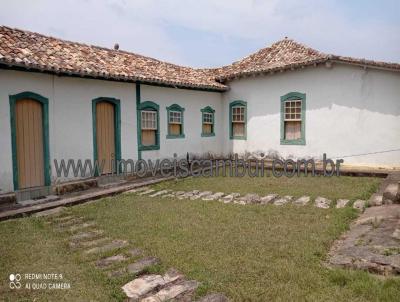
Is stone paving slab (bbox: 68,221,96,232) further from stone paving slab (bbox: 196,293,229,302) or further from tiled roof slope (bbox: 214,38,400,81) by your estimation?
tiled roof slope (bbox: 214,38,400,81)

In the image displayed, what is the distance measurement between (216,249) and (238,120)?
37.8 feet

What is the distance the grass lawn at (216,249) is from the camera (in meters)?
3.88

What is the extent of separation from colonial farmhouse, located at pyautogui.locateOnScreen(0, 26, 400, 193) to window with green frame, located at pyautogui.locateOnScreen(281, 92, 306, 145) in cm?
4

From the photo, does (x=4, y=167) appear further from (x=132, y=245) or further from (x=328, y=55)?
(x=328, y=55)

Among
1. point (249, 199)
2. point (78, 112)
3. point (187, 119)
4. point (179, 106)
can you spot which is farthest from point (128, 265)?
point (187, 119)

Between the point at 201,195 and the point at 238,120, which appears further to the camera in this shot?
the point at 238,120

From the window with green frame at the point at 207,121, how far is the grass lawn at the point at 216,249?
7339mm

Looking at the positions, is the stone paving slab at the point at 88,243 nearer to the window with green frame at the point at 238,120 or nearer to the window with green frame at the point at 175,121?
the window with green frame at the point at 175,121

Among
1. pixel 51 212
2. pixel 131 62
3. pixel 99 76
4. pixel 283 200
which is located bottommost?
pixel 51 212

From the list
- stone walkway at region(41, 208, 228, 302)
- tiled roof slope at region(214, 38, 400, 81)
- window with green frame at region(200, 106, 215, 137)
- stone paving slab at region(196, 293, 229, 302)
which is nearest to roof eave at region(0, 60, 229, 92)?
window with green frame at region(200, 106, 215, 137)

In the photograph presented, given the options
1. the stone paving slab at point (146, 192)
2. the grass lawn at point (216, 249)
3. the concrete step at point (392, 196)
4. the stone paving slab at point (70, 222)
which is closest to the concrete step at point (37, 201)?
the grass lawn at point (216, 249)

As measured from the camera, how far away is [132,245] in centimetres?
541

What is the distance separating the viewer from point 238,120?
53.0 feet

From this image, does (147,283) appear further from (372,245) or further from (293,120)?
(293,120)
